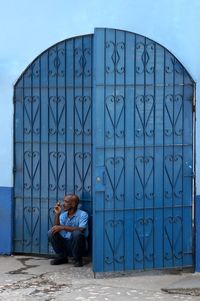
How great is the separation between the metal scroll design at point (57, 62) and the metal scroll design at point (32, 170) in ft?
3.29

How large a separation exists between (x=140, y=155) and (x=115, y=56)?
1.11m

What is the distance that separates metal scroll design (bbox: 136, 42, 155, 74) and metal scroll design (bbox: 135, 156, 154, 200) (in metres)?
0.97

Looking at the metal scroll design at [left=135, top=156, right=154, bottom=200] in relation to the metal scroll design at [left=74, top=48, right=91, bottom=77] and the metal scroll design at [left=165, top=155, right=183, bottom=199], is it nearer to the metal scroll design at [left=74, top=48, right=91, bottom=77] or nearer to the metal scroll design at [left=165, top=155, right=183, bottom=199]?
the metal scroll design at [left=165, top=155, right=183, bottom=199]

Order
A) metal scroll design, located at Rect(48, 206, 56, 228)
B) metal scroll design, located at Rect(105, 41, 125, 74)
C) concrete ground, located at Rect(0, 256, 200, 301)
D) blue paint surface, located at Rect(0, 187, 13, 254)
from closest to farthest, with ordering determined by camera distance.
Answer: concrete ground, located at Rect(0, 256, 200, 301)
metal scroll design, located at Rect(105, 41, 125, 74)
metal scroll design, located at Rect(48, 206, 56, 228)
blue paint surface, located at Rect(0, 187, 13, 254)

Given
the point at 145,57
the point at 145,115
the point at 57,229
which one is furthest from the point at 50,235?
the point at 145,57

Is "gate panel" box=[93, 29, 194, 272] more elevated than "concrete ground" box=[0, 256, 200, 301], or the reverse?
"gate panel" box=[93, 29, 194, 272]

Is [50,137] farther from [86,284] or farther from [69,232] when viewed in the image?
[86,284]

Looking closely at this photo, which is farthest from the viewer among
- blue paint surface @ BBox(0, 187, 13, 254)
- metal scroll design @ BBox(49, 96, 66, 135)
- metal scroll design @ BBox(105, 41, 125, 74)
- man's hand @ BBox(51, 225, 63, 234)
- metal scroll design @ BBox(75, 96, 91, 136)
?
blue paint surface @ BBox(0, 187, 13, 254)

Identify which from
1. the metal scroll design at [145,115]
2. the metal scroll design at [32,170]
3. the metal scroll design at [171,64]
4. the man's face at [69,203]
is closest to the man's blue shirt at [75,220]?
the man's face at [69,203]

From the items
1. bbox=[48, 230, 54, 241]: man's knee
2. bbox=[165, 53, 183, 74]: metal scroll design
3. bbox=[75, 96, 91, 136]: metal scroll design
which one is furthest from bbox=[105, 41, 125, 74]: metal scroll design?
bbox=[48, 230, 54, 241]: man's knee

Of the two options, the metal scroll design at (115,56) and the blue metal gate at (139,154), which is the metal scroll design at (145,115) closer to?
the blue metal gate at (139,154)

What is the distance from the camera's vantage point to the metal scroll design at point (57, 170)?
765cm

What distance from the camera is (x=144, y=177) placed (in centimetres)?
698

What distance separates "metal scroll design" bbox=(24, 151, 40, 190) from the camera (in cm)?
775
